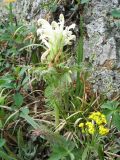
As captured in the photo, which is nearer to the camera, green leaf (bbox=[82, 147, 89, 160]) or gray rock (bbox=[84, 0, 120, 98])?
green leaf (bbox=[82, 147, 89, 160])

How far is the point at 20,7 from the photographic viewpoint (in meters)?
3.54

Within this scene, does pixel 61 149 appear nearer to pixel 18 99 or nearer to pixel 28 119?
pixel 28 119

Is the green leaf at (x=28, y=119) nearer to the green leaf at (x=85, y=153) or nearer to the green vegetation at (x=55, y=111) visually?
the green vegetation at (x=55, y=111)

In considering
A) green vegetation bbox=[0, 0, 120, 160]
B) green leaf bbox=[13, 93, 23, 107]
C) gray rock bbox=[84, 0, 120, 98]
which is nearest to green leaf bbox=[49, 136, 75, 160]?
green vegetation bbox=[0, 0, 120, 160]

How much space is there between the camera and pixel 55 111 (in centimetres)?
240

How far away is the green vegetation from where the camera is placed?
218cm

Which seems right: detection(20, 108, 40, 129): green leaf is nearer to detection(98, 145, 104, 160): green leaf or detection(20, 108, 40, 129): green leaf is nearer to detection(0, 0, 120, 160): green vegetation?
detection(0, 0, 120, 160): green vegetation

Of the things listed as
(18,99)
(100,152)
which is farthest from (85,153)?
(18,99)

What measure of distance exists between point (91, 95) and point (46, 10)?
0.84 meters

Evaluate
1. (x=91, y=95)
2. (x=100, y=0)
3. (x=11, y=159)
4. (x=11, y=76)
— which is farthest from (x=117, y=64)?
(x=11, y=159)

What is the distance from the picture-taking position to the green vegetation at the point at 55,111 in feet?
7.14

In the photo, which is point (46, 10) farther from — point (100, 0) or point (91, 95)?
point (91, 95)

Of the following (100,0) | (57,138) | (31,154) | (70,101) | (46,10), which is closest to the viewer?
(57,138)

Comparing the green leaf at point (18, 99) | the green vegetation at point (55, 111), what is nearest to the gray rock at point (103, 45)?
the green vegetation at point (55, 111)
